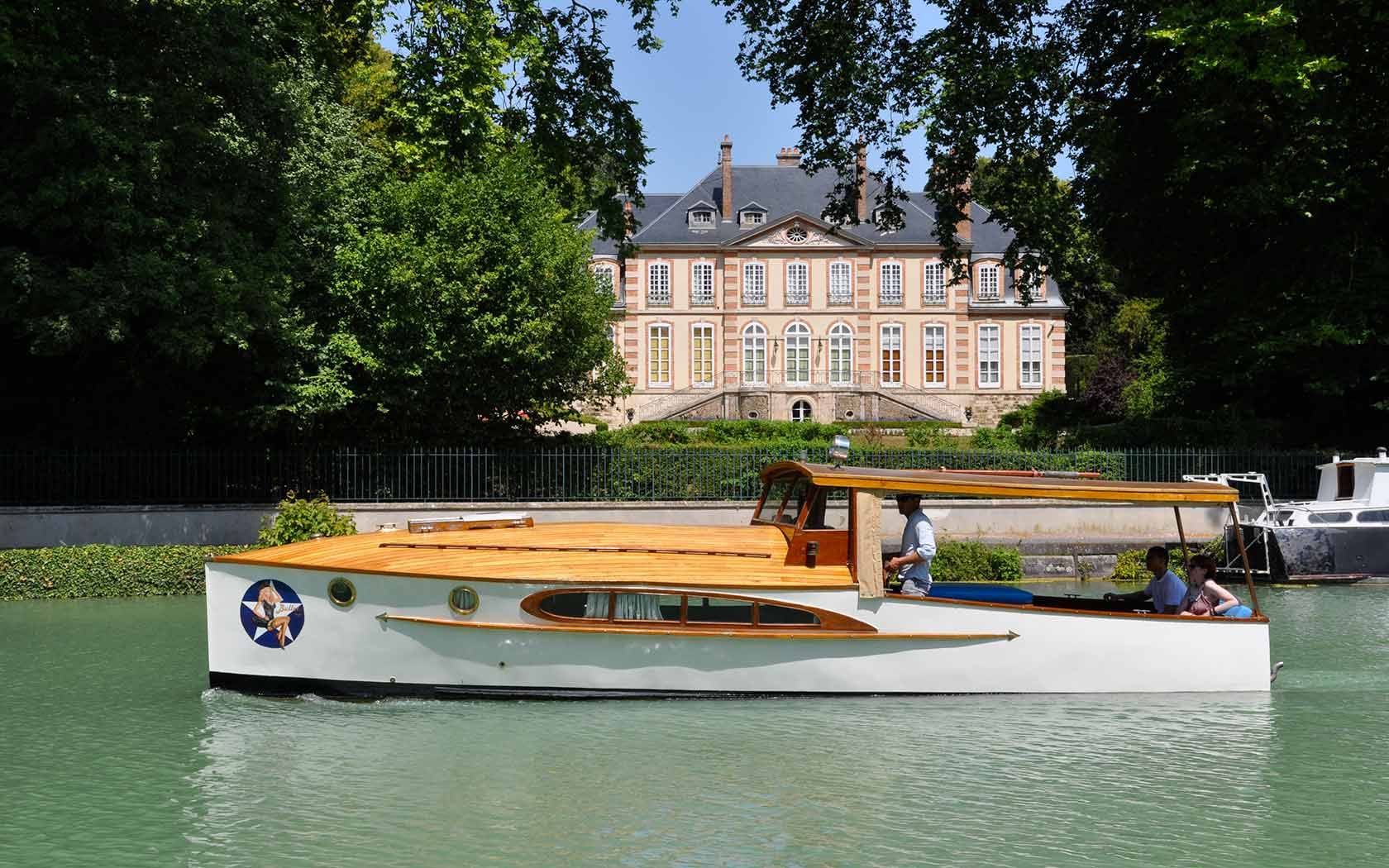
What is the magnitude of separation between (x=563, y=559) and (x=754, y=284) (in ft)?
190

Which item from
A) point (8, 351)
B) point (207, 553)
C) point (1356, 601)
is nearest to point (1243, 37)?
point (1356, 601)

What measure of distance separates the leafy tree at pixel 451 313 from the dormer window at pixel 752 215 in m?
43.9

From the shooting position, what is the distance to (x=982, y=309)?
6969cm

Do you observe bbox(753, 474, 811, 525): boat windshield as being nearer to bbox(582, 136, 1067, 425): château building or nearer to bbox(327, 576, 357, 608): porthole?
bbox(327, 576, 357, 608): porthole

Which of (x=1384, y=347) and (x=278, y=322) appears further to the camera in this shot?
(x=1384, y=347)

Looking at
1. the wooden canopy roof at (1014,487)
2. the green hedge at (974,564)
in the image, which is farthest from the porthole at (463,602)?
the green hedge at (974,564)

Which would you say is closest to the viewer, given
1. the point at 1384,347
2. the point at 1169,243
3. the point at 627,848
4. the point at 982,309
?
the point at 627,848

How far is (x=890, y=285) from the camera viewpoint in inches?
2746

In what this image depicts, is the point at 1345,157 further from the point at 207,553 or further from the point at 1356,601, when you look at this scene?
the point at 207,553

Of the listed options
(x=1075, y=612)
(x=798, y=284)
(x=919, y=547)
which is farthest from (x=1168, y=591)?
(x=798, y=284)

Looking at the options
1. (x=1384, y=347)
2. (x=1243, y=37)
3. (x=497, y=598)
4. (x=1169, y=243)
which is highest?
(x=1243, y=37)

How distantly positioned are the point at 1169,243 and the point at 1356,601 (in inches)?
510

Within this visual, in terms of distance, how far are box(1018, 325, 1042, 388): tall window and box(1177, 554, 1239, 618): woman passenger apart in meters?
57.6

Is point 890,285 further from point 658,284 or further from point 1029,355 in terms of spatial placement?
point 658,284
